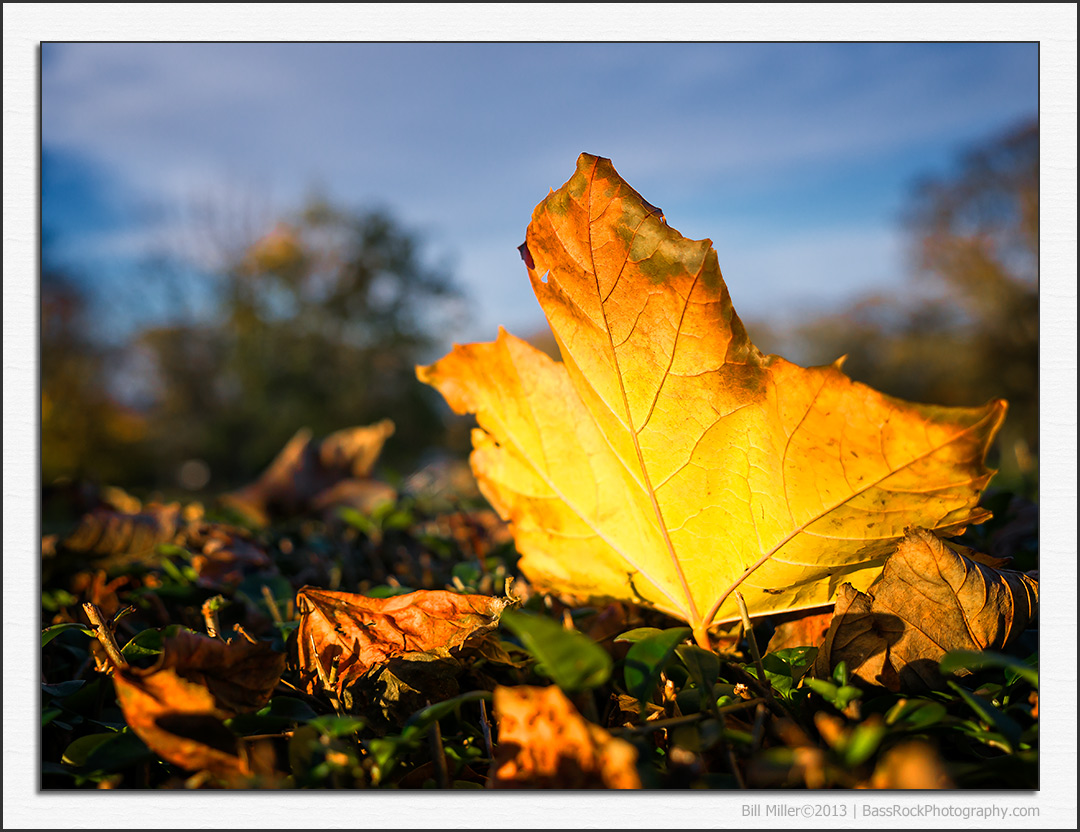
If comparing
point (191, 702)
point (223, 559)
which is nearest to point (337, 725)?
point (191, 702)

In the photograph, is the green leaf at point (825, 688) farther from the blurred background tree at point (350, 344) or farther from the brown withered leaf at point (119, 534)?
the blurred background tree at point (350, 344)

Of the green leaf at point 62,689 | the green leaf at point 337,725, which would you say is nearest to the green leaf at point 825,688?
the green leaf at point 337,725

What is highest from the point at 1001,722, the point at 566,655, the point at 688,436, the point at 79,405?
the point at 79,405

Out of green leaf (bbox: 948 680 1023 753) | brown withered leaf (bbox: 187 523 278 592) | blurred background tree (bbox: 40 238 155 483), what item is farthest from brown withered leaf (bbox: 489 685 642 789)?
blurred background tree (bbox: 40 238 155 483)

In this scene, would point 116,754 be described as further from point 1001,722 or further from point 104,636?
point 1001,722

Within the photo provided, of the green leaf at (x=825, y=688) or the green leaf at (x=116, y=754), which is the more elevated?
Answer: the green leaf at (x=116, y=754)

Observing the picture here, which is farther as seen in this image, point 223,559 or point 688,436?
point 223,559
